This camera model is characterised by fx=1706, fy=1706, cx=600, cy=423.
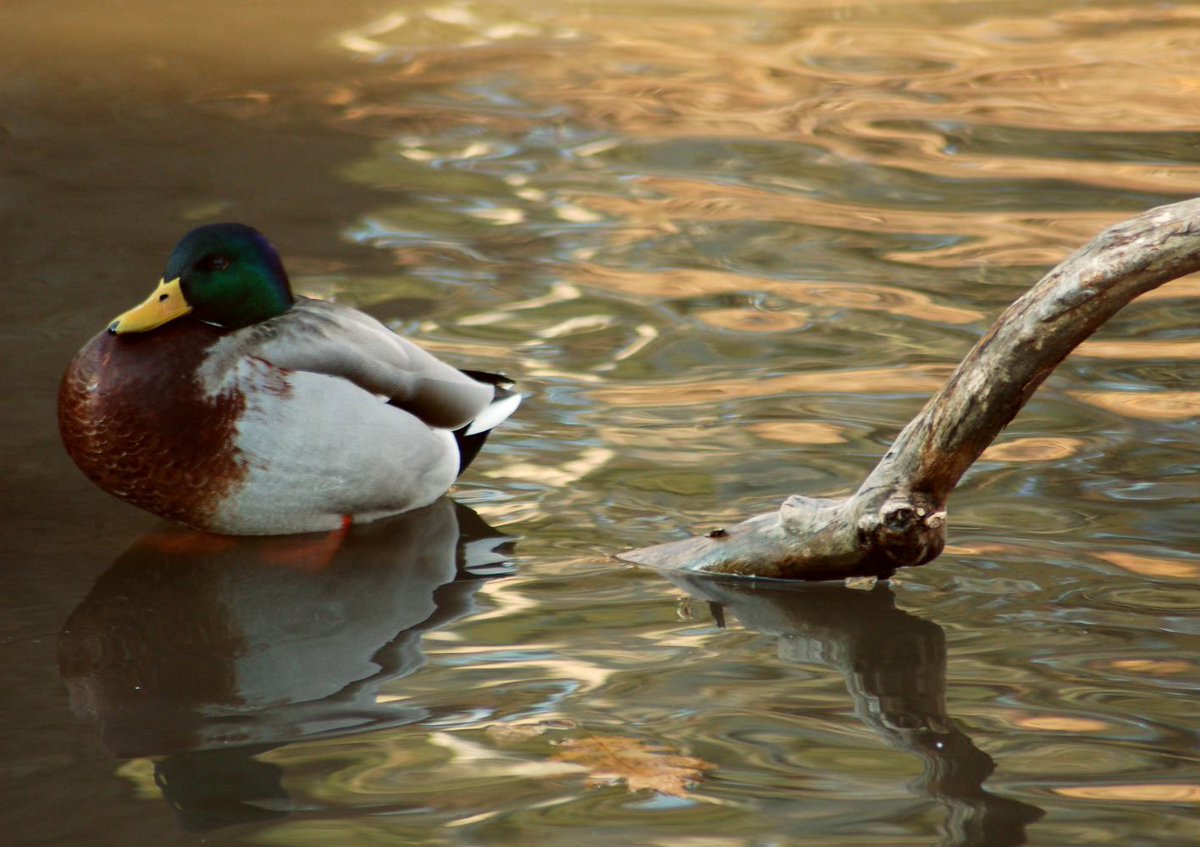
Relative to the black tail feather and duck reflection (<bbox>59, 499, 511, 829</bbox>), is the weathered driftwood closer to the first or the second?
duck reflection (<bbox>59, 499, 511, 829</bbox>)

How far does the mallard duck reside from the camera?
4.31 metres

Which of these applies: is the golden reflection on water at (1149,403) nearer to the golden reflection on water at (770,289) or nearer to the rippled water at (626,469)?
the rippled water at (626,469)

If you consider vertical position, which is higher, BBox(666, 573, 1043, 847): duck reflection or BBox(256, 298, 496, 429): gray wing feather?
BBox(256, 298, 496, 429): gray wing feather

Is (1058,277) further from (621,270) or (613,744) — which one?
(621,270)

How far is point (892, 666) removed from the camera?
3889 mm

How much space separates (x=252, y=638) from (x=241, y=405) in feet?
2.01

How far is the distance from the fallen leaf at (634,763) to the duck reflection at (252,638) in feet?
1.25

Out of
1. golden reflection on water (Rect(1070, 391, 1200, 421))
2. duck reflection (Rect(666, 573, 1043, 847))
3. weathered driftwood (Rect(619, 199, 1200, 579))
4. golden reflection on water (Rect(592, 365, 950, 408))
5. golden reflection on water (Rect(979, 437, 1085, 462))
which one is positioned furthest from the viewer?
golden reflection on water (Rect(592, 365, 950, 408))

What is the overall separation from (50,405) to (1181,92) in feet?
21.9

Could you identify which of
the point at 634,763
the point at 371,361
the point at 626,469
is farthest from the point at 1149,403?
the point at 634,763

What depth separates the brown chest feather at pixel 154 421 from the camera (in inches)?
169

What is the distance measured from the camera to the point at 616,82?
31.6 feet

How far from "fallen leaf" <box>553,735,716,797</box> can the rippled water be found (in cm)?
1

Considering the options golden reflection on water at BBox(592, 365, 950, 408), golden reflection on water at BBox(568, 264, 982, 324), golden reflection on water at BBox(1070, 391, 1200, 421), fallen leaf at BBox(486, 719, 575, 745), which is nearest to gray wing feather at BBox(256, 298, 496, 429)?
golden reflection on water at BBox(592, 365, 950, 408)
